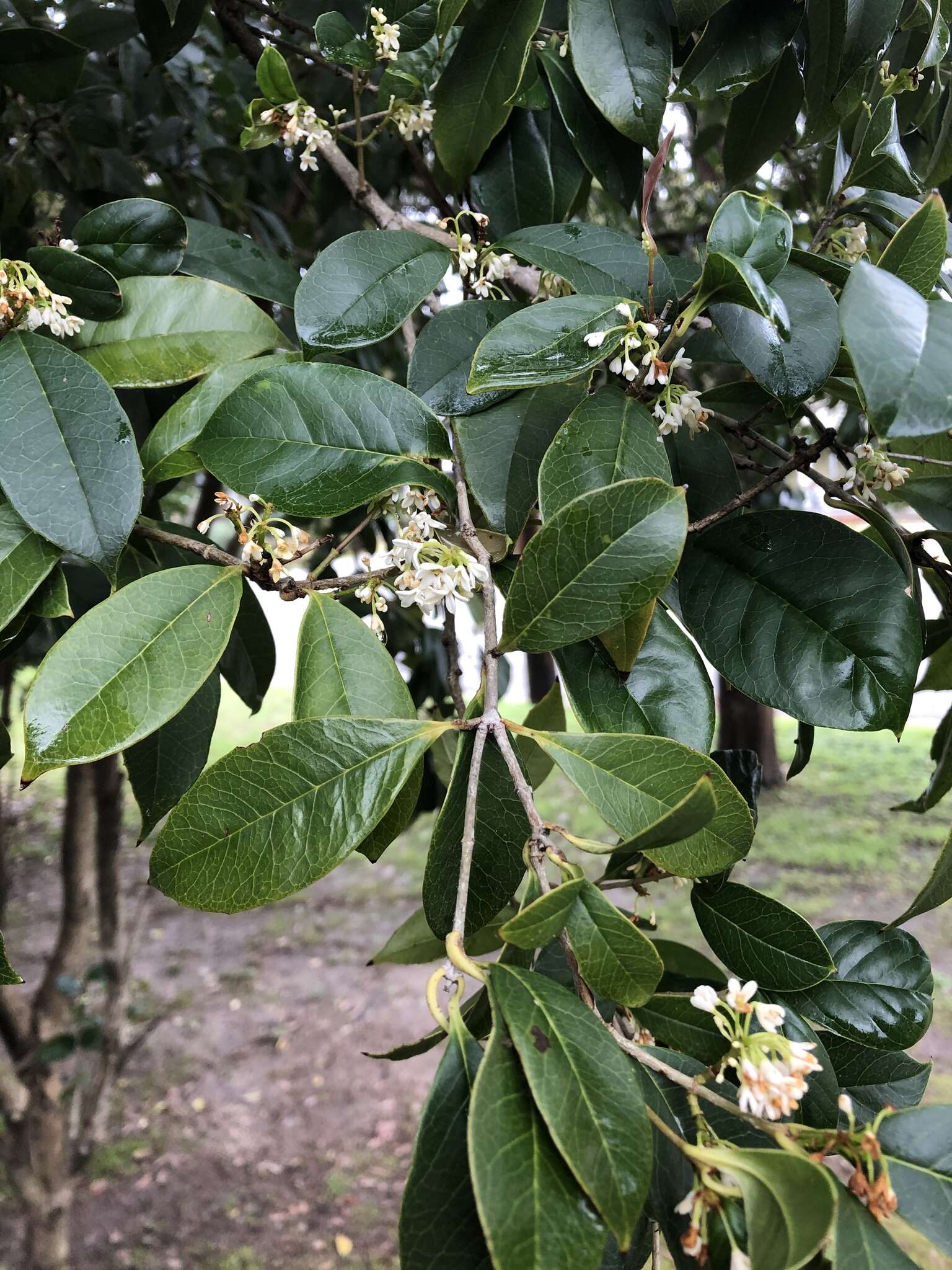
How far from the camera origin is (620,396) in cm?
53

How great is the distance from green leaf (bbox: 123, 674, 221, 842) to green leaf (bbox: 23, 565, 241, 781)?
14 cm

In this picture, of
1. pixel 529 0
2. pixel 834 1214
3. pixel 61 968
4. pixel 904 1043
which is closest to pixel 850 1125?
pixel 834 1214

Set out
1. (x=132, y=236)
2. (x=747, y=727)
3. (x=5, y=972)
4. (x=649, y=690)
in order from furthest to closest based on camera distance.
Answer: (x=747, y=727)
(x=132, y=236)
(x=649, y=690)
(x=5, y=972)

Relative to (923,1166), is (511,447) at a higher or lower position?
higher

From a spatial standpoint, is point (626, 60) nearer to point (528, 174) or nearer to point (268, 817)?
point (528, 174)

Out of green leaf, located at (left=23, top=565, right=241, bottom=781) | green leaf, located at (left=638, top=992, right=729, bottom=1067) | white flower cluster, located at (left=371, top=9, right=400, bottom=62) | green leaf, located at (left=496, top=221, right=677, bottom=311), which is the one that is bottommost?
green leaf, located at (left=638, top=992, right=729, bottom=1067)

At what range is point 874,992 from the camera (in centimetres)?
57

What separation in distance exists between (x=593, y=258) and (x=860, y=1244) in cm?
55

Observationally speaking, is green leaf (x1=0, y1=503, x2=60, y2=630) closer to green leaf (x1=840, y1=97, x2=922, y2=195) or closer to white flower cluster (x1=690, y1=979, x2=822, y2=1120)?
white flower cluster (x1=690, y1=979, x2=822, y2=1120)

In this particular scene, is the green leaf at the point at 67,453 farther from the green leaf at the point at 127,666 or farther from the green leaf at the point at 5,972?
the green leaf at the point at 5,972

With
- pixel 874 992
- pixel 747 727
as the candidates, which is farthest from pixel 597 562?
pixel 747 727

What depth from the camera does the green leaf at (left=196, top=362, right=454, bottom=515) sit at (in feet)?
1.74

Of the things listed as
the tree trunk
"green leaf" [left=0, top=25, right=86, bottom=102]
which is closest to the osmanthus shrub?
"green leaf" [left=0, top=25, right=86, bottom=102]

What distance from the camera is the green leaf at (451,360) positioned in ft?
1.92
